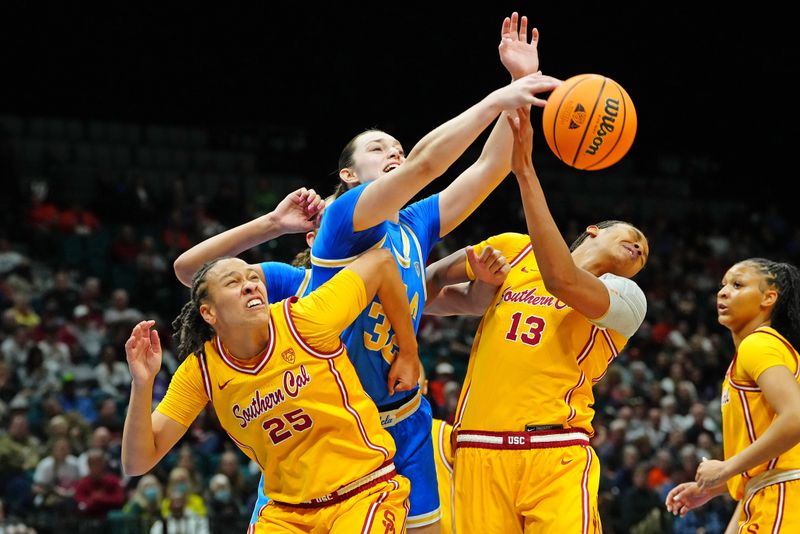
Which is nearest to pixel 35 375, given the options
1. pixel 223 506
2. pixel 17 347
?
pixel 17 347

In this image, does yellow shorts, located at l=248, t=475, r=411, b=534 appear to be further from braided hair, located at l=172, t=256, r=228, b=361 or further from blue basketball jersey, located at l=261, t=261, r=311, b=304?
blue basketball jersey, located at l=261, t=261, r=311, b=304

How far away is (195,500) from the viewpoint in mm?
9633

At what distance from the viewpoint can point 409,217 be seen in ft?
16.1

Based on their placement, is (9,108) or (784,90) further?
(784,90)

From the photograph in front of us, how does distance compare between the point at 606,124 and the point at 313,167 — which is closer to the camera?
the point at 606,124

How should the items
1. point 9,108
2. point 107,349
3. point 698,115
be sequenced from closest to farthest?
point 107,349 → point 9,108 → point 698,115

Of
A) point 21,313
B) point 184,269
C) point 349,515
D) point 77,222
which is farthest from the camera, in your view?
point 77,222

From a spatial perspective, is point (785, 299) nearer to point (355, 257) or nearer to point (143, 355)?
point (355, 257)

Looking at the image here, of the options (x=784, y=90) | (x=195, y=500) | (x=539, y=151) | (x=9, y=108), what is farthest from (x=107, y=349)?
(x=784, y=90)

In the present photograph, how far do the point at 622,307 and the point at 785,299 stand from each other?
1112 mm

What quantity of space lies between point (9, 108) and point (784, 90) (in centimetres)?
1497

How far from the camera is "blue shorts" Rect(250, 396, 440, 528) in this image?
4.62 meters

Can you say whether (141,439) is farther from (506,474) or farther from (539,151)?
(539,151)

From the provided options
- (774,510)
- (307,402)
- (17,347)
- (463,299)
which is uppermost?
(17,347)
